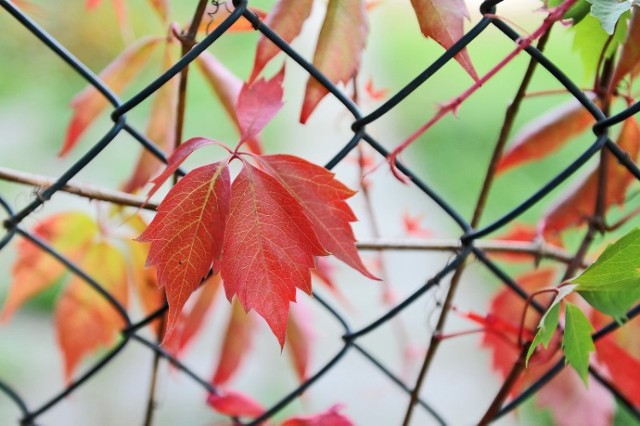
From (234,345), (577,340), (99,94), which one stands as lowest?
(577,340)

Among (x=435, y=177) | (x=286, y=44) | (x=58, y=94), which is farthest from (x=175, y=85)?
(x=58, y=94)

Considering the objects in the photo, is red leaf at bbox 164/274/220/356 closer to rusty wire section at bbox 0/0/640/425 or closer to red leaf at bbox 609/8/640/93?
rusty wire section at bbox 0/0/640/425

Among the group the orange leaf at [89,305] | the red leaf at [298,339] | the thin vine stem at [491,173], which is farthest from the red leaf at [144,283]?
the thin vine stem at [491,173]

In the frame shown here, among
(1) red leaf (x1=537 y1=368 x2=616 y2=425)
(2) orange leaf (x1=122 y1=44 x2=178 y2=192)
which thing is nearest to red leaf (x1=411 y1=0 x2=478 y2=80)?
(2) orange leaf (x1=122 y1=44 x2=178 y2=192)

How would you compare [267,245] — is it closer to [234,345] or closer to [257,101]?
[257,101]

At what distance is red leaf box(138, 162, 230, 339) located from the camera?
0.37 meters

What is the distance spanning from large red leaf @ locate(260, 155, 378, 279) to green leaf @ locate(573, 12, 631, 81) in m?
0.19

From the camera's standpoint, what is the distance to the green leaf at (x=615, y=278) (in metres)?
0.37

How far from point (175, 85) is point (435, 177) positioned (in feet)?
5.39

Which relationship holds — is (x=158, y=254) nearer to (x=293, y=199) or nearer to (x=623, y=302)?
(x=293, y=199)

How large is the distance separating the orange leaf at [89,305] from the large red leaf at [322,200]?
0.32 m

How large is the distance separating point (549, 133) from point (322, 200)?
0.93 feet

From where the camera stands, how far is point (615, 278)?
1.25ft

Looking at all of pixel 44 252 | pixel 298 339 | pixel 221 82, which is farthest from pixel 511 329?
pixel 44 252
